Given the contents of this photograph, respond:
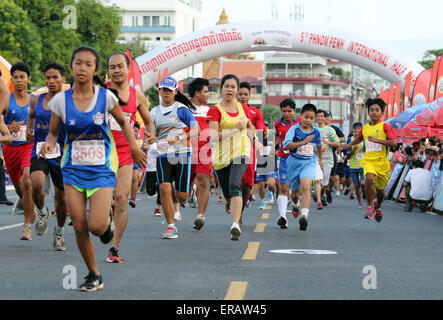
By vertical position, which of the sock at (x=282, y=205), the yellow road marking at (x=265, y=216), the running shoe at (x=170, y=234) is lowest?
the yellow road marking at (x=265, y=216)

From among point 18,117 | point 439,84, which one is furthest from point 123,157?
point 439,84

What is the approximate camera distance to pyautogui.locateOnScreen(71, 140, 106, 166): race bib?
25.1ft

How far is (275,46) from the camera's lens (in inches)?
1351

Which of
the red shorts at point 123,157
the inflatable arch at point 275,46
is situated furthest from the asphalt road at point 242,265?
the inflatable arch at point 275,46

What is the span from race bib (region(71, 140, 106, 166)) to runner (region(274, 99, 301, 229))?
6661mm

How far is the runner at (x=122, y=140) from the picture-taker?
959cm

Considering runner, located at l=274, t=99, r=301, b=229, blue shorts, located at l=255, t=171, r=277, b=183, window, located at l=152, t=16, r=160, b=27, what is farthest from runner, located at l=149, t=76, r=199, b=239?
window, located at l=152, t=16, r=160, b=27

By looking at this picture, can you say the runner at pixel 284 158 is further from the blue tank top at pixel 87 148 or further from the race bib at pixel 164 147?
the blue tank top at pixel 87 148

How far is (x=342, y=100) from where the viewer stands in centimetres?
13925

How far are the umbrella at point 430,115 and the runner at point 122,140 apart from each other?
11.2 m

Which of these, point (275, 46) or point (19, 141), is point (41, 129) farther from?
point (275, 46)

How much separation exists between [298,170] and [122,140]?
471 cm

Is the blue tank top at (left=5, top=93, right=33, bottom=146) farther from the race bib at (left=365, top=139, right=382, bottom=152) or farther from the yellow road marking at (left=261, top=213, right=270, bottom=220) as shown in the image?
the race bib at (left=365, top=139, right=382, bottom=152)
